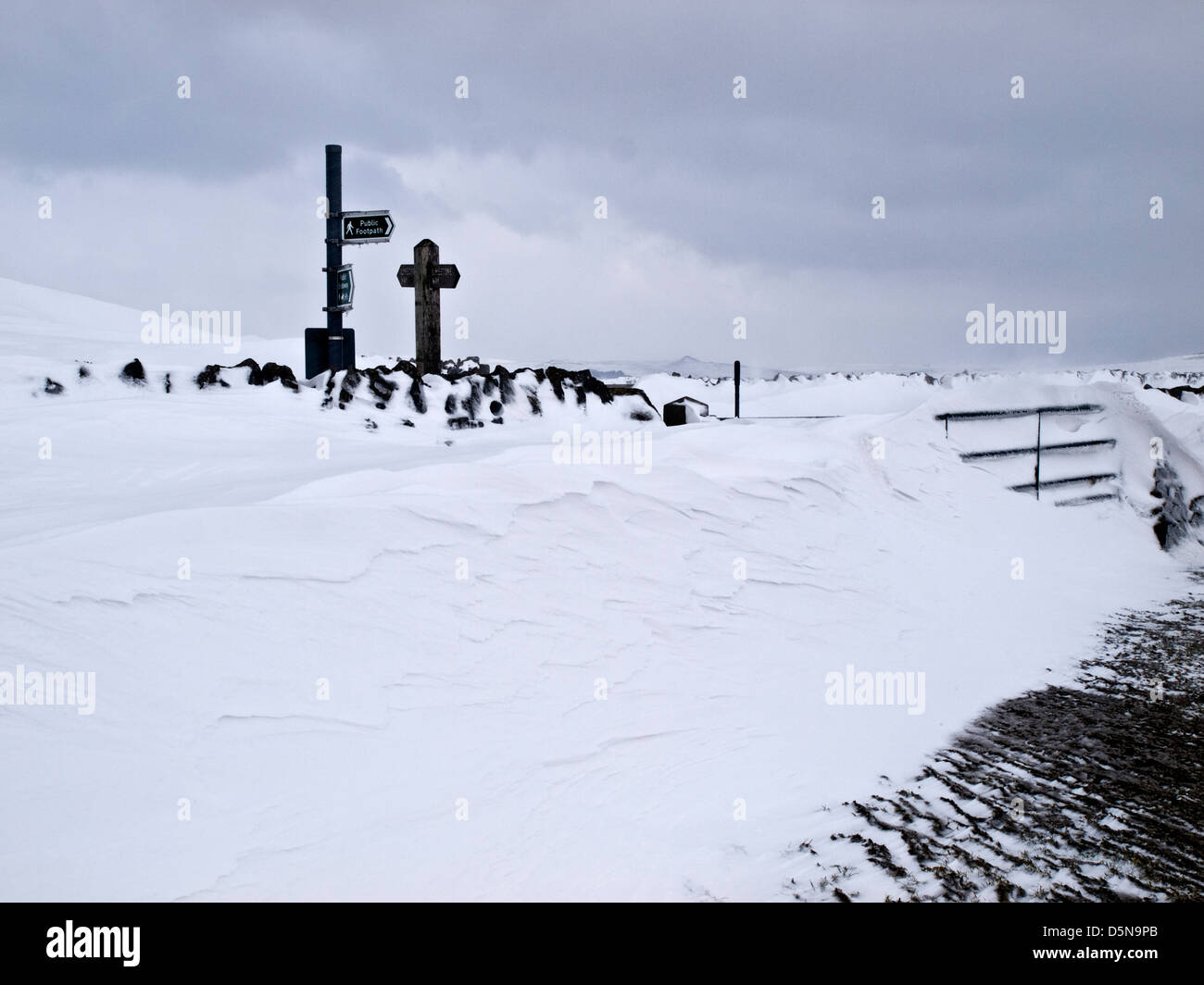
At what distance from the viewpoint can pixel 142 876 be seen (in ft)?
9.23

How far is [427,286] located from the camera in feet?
39.7

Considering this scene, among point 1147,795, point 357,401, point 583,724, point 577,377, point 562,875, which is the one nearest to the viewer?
point 562,875

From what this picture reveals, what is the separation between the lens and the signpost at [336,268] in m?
13.1

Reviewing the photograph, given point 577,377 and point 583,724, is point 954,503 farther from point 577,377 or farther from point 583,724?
point 583,724

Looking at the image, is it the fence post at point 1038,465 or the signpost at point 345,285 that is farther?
the signpost at point 345,285

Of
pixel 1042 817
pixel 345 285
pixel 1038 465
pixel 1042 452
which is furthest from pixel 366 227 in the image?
pixel 1042 817

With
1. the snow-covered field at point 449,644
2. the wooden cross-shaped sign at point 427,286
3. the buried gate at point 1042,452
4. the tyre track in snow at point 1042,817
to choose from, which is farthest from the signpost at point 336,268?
the tyre track in snow at point 1042,817

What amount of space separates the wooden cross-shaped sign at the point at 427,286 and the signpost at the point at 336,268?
126cm

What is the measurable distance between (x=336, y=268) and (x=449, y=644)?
395 inches

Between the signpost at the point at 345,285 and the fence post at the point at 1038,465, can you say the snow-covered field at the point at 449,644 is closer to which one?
the fence post at the point at 1038,465

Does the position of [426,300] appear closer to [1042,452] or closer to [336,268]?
[336,268]

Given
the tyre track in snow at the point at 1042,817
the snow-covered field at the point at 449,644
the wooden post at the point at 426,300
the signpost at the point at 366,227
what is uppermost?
the signpost at the point at 366,227
